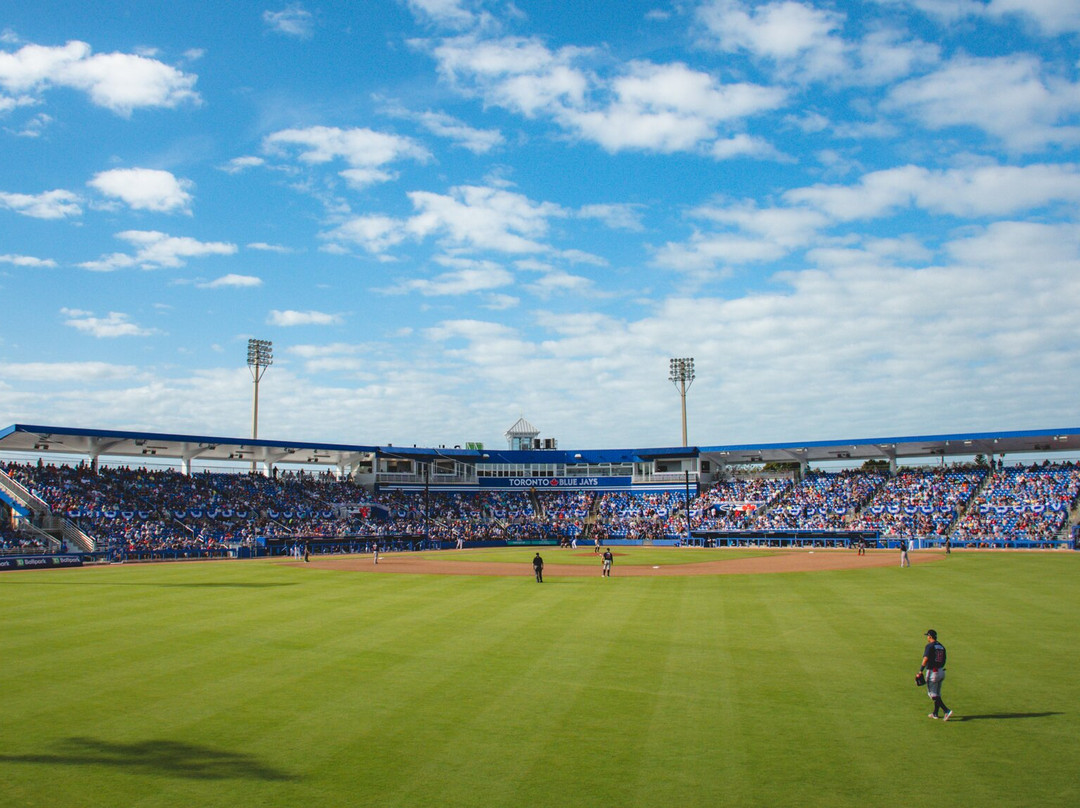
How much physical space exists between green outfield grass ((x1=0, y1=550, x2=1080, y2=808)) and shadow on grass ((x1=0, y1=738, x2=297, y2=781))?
5cm

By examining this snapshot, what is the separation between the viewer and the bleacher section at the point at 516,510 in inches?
2169

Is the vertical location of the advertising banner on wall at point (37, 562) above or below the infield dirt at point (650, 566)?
above

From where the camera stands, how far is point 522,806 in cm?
899

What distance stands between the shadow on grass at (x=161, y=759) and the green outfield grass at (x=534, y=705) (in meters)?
0.05

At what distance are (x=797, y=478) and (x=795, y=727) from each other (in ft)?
239

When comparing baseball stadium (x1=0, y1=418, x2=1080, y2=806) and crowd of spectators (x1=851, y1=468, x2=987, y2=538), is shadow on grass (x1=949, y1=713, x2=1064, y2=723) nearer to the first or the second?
baseball stadium (x1=0, y1=418, x2=1080, y2=806)

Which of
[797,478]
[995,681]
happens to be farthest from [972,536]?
[995,681]

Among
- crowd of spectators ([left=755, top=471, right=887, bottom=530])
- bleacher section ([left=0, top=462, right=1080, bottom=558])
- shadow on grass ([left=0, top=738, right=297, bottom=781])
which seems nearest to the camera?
shadow on grass ([left=0, top=738, right=297, bottom=781])

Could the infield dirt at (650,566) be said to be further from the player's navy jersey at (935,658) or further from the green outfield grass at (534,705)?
the player's navy jersey at (935,658)

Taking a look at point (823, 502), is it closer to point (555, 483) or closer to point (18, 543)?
point (555, 483)

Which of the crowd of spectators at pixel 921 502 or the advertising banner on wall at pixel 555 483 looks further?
the advertising banner on wall at pixel 555 483

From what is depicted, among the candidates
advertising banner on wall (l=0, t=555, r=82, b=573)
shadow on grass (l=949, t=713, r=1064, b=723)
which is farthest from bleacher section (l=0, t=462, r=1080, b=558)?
shadow on grass (l=949, t=713, r=1064, b=723)

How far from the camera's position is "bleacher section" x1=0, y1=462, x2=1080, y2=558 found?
55.1m

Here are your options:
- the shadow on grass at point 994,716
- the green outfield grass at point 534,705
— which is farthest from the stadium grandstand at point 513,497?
the shadow on grass at point 994,716
